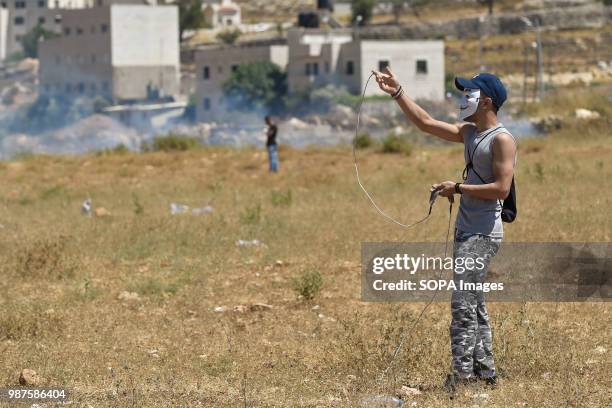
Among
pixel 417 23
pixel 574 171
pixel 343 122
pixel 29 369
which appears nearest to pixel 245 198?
pixel 574 171

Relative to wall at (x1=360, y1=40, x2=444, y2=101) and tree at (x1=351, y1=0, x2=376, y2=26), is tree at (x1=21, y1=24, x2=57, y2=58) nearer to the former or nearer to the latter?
tree at (x1=351, y1=0, x2=376, y2=26)

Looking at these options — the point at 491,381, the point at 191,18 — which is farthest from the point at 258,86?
the point at 491,381

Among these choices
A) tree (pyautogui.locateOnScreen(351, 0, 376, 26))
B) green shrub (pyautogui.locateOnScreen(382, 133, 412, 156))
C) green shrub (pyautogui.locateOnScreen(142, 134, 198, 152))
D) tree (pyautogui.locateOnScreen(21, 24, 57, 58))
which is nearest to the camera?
green shrub (pyautogui.locateOnScreen(382, 133, 412, 156))

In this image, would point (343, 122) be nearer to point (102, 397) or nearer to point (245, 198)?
point (245, 198)

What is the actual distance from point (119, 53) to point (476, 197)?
→ 79361 mm

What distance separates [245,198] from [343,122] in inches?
1883

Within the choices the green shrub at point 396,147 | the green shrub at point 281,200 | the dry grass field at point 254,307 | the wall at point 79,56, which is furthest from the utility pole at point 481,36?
the green shrub at point 281,200

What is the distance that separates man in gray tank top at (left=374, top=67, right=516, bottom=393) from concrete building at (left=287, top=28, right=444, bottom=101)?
194 ft

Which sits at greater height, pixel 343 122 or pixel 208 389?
pixel 208 389

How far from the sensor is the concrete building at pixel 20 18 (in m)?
121

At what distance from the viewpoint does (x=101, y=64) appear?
85875 millimetres

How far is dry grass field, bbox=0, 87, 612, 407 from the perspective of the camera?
7219 mm

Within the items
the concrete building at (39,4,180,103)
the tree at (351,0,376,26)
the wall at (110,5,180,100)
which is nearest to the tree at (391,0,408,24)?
the tree at (351,0,376,26)

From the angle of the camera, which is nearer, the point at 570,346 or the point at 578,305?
A: the point at 570,346
